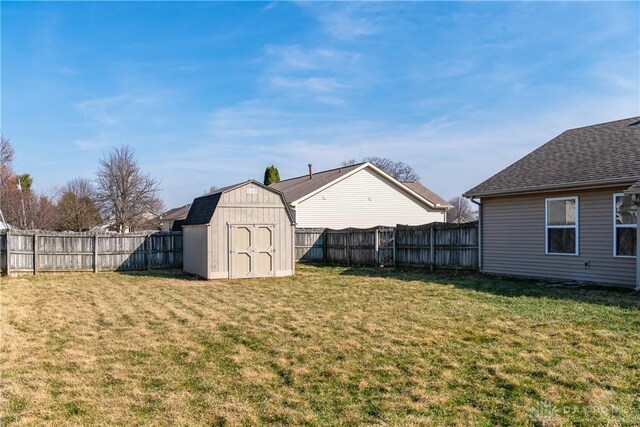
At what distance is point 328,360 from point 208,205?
10771mm

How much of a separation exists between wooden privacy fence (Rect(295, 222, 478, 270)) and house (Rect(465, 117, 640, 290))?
2.39ft

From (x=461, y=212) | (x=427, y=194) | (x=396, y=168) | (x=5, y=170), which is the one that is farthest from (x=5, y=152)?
(x=461, y=212)

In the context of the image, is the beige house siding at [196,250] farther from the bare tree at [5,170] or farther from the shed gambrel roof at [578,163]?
the bare tree at [5,170]

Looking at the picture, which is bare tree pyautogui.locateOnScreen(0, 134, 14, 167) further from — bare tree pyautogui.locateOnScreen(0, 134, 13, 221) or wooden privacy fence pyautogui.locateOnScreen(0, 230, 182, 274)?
wooden privacy fence pyautogui.locateOnScreen(0, 230, 182, 274)

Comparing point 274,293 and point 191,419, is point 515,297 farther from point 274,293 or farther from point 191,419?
point 191,419

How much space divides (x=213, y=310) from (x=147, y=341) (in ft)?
8.01

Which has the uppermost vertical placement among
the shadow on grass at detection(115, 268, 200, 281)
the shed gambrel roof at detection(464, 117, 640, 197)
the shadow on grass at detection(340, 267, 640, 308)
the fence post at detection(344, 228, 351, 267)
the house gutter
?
the shed gambrel roof at detection(464, 117, 640, 197)

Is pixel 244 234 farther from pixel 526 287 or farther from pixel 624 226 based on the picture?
pixel 624 226

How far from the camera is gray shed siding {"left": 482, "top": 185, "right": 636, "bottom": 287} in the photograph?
36.2 ft

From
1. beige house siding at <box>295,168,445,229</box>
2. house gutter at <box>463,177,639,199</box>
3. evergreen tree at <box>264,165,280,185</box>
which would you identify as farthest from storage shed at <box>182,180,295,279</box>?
evergreen tree at <box>264,165,280,185</box>

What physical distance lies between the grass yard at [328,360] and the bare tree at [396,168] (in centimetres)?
4657

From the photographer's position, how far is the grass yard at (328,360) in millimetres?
4082

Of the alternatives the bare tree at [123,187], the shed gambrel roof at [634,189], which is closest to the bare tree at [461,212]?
the bare tree at [123,187]

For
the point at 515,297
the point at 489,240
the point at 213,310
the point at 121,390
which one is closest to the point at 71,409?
the point at 121,390
